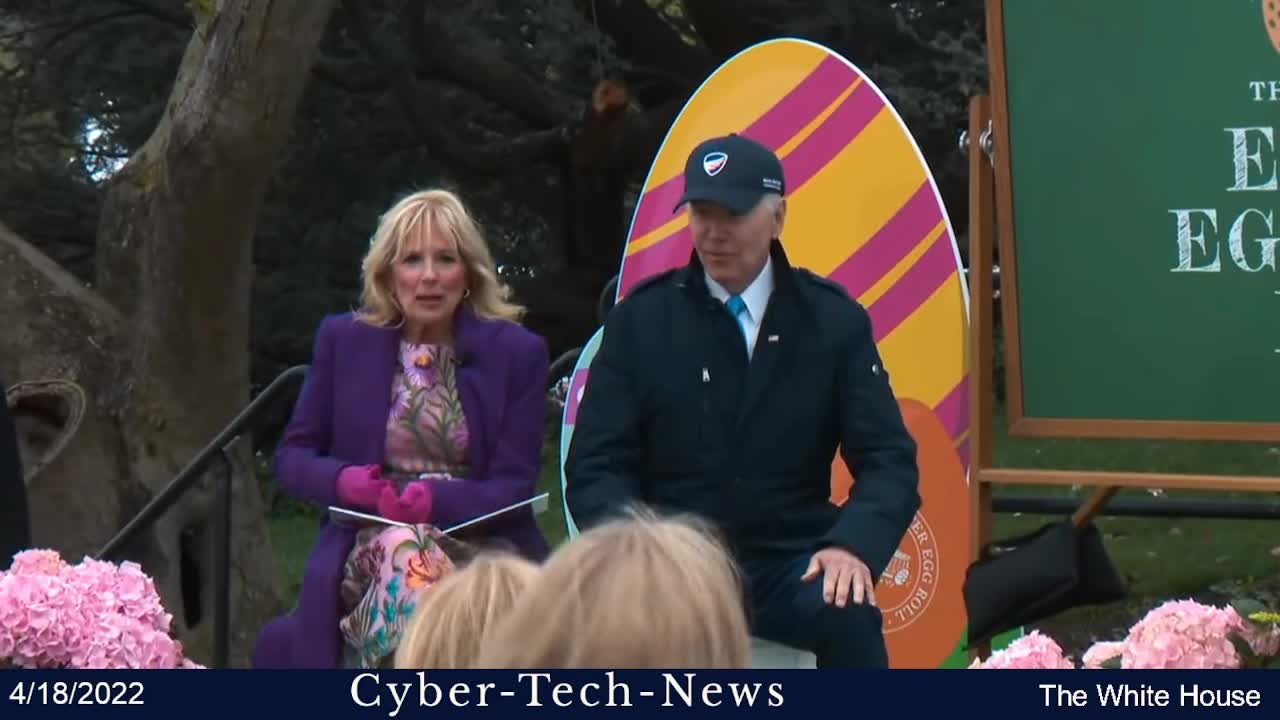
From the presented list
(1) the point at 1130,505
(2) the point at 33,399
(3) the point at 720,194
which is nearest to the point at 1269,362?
(1) the point at 1130,505

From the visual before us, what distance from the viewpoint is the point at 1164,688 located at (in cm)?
248

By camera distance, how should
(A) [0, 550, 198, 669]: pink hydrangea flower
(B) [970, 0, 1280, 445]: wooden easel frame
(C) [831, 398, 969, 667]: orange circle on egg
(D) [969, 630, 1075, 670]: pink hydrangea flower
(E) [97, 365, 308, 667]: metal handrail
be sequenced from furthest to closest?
(E) [97, 365, 308, 667]: metal handrail
(C) [831, 398, 969, 667]: orange circle on egg
(B) [970, 0, 1280, 445]: wooden easel frame
(A) [0, 550, 198, 669]: pink hydrangea flower
(D) [969, 630, 1075, 670]: pink hydrangea flower

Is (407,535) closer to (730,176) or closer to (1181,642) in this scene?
(730,176)

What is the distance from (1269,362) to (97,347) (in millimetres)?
3849

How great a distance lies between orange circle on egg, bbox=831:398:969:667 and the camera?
487 centimetres

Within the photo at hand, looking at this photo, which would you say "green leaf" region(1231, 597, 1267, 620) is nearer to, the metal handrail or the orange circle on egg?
the orange circle on egg

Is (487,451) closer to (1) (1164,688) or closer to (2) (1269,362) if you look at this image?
(2) (1269,362)

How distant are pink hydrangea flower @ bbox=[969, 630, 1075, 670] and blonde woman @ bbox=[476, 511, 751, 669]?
64 centimetres

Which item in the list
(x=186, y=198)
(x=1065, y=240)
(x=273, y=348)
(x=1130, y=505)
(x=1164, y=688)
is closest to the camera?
(x=1164, y=688)

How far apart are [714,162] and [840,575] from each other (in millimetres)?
821

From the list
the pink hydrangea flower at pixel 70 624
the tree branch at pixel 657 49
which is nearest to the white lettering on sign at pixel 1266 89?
the pink hydrangea flower at pixel 70 624

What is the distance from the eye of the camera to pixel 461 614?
2070mm

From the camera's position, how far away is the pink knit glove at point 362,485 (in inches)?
171

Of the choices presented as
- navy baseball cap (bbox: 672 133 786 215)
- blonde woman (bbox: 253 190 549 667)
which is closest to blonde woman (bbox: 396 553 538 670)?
navy baseball cap (bbox: 672 133 786 215)
